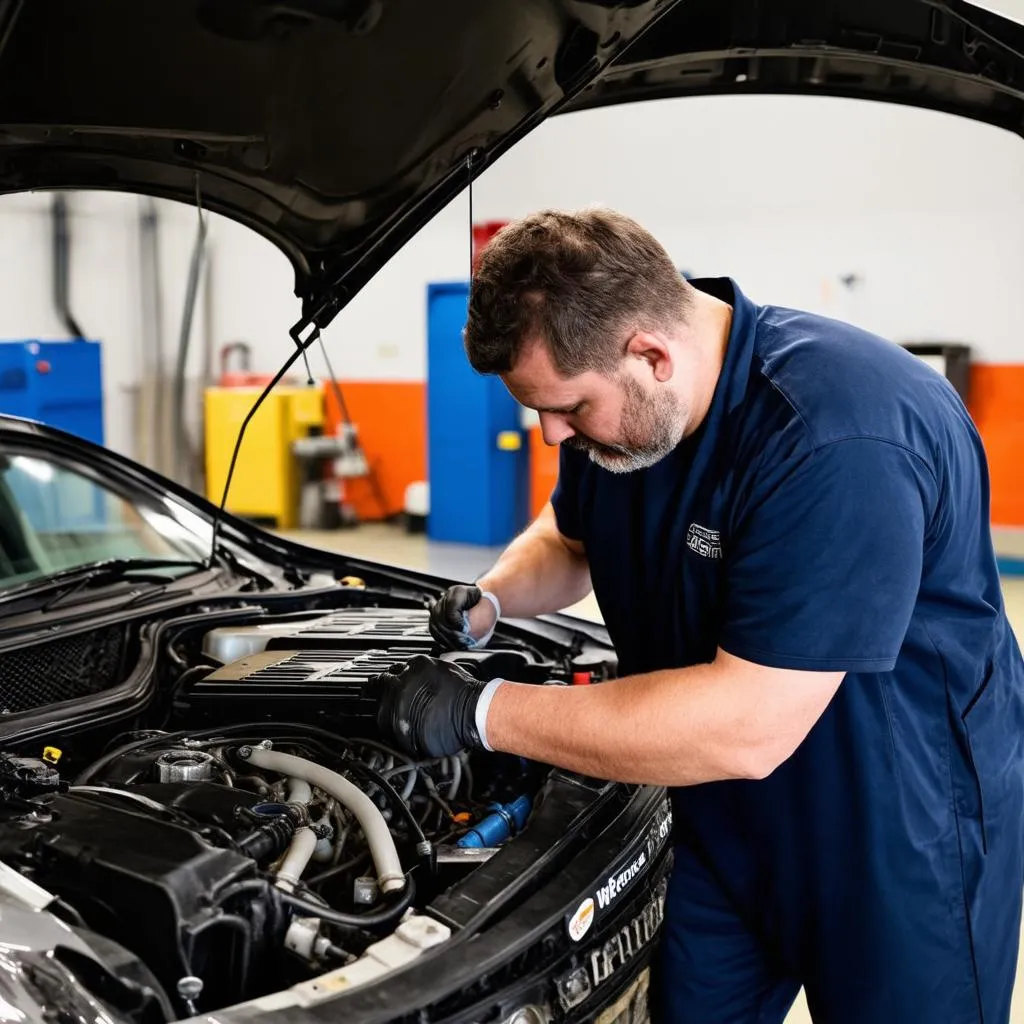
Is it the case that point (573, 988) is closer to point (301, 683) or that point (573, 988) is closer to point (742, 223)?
point (301, 683)

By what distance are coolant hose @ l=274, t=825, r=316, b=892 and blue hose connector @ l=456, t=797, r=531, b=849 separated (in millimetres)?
232

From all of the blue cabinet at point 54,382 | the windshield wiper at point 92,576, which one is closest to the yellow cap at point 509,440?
the blue cabinet at point 54,382

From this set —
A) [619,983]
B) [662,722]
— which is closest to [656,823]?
[619,983]

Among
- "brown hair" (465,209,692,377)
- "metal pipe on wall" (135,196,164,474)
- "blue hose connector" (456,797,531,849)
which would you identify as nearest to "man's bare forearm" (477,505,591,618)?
"blue hose connector" (456,797,531,849)

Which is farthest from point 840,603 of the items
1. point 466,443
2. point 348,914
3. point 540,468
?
point 466,443

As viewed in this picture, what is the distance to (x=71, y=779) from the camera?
1.73m

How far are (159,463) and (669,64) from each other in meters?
6.88

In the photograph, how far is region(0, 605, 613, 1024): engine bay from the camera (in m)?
1.23

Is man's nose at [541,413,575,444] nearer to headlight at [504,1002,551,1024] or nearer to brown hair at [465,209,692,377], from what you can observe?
brown hair at [465,209,692,377]

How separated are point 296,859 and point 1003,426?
222 inches

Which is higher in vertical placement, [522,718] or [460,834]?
[522,718]

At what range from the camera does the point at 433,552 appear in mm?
7027

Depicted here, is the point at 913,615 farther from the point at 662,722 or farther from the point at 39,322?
the point at 39,322

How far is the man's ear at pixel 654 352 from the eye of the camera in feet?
4.60
